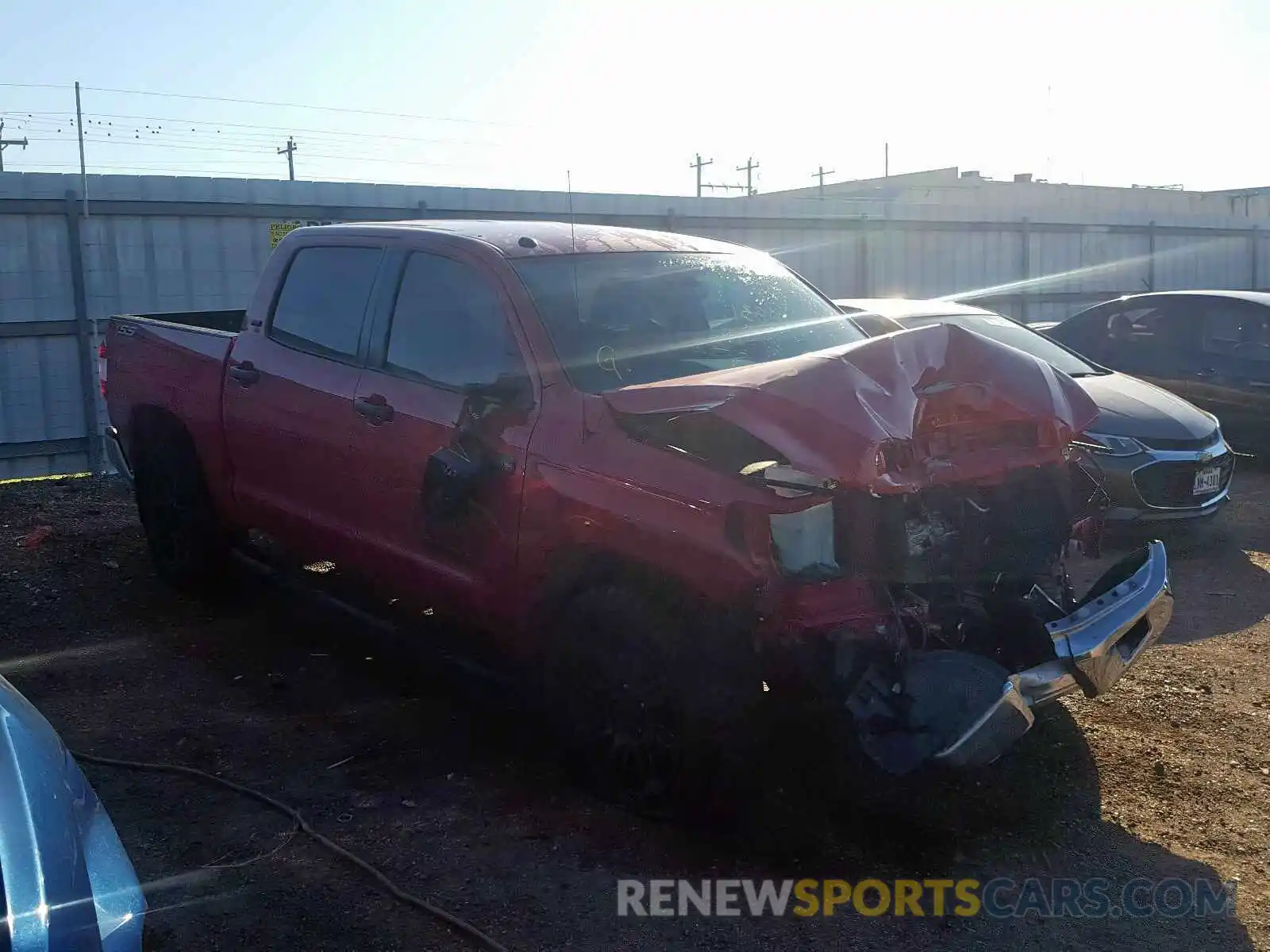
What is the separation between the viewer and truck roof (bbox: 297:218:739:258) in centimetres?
482

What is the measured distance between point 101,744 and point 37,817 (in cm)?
268

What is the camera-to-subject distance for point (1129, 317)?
10656mm

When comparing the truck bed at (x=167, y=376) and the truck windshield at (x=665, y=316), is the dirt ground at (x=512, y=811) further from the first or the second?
the truck windshield at (x=665, y=316)

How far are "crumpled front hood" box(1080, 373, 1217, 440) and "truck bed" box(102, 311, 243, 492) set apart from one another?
516cm

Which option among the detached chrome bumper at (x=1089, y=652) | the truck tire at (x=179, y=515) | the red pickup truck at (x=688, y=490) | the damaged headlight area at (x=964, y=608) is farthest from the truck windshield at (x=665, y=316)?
the truck tire at (x=179, y=515)

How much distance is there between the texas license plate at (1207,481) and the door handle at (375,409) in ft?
17.6

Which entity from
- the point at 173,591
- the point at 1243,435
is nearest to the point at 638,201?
the point at 1243,435

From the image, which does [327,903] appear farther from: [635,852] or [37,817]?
[37,817]

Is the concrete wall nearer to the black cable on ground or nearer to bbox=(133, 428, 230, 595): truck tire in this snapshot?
bbox=(133, 428, 230, 595): truck tire

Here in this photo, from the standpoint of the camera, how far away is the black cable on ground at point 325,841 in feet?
10.9

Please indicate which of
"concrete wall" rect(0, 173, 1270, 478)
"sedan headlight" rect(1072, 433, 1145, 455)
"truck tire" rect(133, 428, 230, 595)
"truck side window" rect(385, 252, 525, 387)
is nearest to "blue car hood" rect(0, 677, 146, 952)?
"truck side window" rect(385, 252, 525, 387)

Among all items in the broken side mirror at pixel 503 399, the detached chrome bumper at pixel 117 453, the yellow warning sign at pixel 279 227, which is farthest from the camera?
the yellow warning sign at pixel 279 227

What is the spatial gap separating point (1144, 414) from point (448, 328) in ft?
17.0

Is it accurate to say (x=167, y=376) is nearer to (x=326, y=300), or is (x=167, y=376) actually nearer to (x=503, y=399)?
(x=326, y=300)
